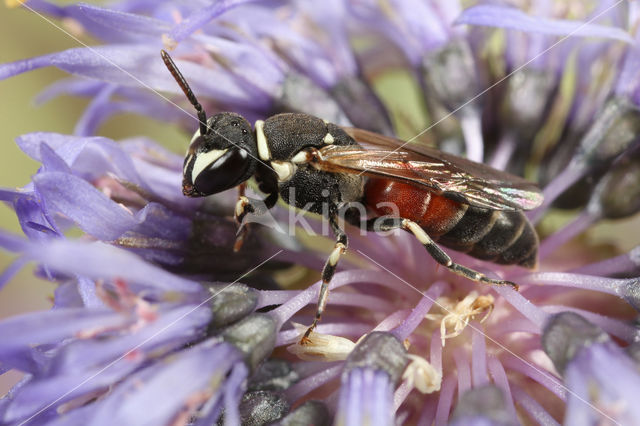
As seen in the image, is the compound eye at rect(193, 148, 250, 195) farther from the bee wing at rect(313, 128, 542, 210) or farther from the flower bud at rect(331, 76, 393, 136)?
the flower bud at rect(331, 76, 393, 136)

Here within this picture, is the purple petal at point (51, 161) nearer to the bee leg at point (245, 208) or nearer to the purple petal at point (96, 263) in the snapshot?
the purple petal at point (96, 263)

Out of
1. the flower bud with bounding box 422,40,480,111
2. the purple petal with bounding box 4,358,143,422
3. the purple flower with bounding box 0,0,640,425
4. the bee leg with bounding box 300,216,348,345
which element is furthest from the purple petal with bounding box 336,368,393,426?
the flower bud with bounding box 422,40,480,111

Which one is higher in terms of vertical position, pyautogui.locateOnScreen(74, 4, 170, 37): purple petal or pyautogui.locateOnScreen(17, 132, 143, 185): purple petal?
pyautogui.locateOnScreen(74, 4, 170, 37): purple petal

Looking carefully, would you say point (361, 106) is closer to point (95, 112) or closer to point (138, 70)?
point (138, 70)

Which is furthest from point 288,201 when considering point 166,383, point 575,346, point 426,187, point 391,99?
point 391,99

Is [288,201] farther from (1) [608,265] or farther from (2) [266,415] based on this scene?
(1) [608,265]

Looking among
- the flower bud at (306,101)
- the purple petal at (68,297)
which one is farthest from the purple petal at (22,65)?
the flower bud at (306,101)

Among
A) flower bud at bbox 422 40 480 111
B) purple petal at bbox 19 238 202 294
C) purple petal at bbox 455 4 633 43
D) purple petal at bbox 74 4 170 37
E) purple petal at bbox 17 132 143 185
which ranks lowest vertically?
purple petal at bbox 19 238 202 294
